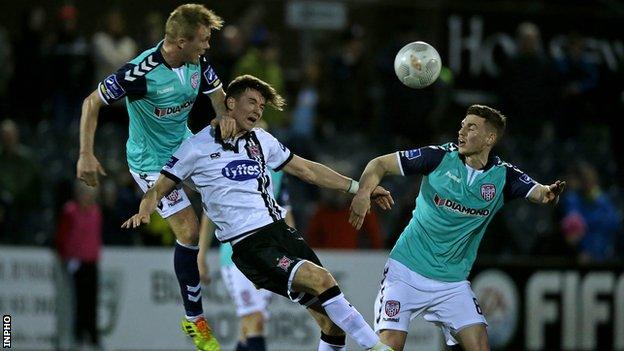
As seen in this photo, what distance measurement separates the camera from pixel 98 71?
16766mm

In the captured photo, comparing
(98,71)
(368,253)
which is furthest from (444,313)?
(98,71)

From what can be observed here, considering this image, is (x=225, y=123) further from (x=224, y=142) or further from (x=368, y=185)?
(x=368, y=185)

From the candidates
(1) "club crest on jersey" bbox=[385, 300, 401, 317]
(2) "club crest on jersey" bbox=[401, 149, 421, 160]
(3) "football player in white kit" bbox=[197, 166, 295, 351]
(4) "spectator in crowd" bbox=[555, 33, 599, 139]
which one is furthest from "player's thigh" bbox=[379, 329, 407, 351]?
(4) "spectator in crowd" bbox=[555, 33, 599, 139]

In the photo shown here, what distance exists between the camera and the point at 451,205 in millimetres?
10258

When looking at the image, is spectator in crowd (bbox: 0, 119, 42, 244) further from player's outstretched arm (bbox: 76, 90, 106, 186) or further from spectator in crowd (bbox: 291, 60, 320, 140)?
player's outstretched arm (bbox: 76, 90, 106, 186)

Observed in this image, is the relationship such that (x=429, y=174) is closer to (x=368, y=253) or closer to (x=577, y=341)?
(x=368, y=253)

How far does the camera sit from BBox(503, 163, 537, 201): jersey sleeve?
10227mm

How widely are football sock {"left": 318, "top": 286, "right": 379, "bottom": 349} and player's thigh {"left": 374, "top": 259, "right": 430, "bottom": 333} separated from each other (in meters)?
0.73

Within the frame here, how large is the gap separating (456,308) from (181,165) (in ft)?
8.32

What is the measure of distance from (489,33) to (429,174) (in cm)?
993

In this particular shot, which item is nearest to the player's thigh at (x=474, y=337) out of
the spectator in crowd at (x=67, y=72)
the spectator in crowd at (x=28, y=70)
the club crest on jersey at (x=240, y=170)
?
the club crest on jersey at (x=240, y=170)

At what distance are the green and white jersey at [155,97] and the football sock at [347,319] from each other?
192 centimetres

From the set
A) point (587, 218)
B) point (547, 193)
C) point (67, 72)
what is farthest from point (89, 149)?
point (587, 218)

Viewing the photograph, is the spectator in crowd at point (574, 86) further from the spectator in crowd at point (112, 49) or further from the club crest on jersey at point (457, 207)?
the club crest on jersey at point (457, 207)
